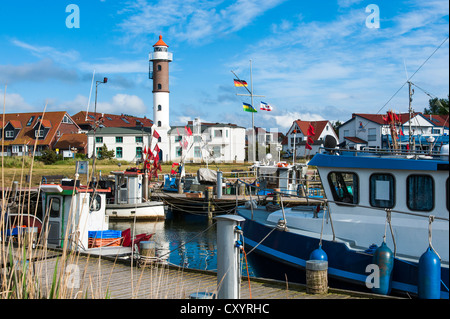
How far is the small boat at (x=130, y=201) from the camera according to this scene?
26.9m

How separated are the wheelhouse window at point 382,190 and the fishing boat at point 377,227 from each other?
0.07 feet

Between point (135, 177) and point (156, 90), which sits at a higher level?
point (156, 90)

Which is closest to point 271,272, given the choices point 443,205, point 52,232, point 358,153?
point 358,153

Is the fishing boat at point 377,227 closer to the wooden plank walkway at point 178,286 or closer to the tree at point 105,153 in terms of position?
the wooden plank walkway at point 178,286

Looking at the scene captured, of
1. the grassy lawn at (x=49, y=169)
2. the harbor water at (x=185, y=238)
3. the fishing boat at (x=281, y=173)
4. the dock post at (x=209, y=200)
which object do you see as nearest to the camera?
the harbor water at (x=185, y=238)

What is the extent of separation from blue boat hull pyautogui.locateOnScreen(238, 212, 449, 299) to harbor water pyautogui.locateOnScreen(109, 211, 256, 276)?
155cm

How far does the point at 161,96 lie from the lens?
6219 centimetres

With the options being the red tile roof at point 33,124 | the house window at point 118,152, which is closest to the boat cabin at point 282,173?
the house window at point 118,152

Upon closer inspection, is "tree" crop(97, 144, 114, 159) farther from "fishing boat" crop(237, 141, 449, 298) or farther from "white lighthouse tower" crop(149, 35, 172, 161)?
"fishing boat" crop(237, 141, 449, 298)

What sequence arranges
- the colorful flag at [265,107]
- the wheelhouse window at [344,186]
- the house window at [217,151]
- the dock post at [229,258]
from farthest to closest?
the house window at [217,151] → the colorful flag at [265,107] → the wheelhouse window at [344,186] → the dock post at [229,258]
